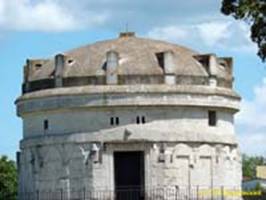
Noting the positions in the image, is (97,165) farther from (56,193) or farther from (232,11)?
(232,11)

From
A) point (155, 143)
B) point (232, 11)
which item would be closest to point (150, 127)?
point (155, 143)

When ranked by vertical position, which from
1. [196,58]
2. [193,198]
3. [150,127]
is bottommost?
[193,198]

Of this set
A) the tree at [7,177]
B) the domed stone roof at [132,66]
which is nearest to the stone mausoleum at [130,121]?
the domed stone roof at [132,66]

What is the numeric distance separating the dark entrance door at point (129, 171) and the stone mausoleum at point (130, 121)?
6cm

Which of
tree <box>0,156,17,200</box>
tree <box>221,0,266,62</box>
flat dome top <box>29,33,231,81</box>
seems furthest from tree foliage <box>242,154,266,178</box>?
tree <box>221,0,266,62</box>

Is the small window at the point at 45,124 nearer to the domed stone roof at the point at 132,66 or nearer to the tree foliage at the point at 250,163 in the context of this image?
the domed stone roof at the point at 132,66

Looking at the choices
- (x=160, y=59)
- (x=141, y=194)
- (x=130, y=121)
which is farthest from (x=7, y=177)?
(x=160, y=59)

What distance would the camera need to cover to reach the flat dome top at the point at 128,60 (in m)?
65.6

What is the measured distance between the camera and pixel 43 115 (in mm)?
67250

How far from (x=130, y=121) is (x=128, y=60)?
3.63 meters

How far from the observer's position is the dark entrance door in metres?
65.8

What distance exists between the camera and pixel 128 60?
65.9 meters

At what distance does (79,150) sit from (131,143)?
315cm

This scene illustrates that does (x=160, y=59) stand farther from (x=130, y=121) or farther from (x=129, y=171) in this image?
(x=129, y=171)
